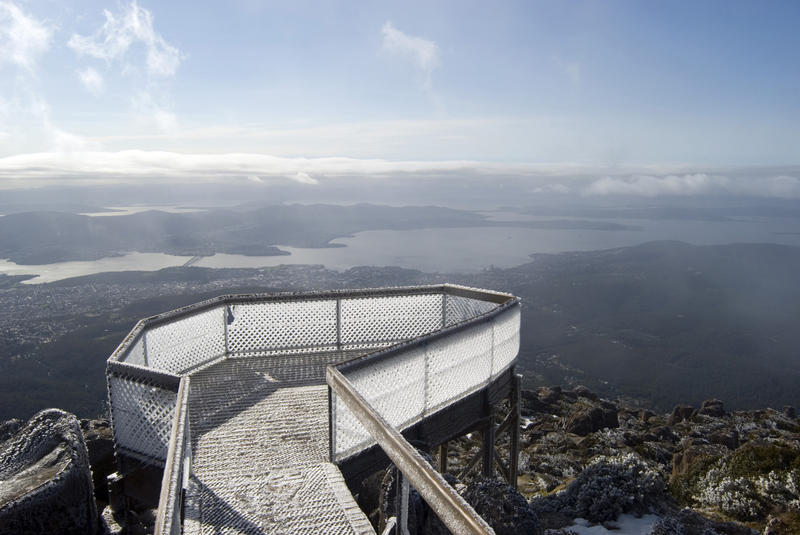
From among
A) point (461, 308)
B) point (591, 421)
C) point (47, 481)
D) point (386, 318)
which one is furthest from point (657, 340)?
point (47, 481)

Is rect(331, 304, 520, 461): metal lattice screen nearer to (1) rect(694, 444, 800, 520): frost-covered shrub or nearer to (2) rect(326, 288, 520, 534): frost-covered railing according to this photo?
(2) rect(326, 288, 520, 534): frost-covered railing

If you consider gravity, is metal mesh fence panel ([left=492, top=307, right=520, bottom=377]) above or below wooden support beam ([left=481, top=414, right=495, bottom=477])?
above

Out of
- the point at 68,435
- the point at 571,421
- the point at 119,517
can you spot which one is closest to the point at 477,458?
the point at 119,517

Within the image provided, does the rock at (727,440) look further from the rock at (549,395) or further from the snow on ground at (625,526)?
the snow on ground at (625,526)

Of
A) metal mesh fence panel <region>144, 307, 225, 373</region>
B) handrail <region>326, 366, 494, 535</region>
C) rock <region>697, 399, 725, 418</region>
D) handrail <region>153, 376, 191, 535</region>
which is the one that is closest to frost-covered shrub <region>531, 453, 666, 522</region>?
handrail <region>326, 366, 494, 535</region>

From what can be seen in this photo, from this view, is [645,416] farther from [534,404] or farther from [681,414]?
[534,404]

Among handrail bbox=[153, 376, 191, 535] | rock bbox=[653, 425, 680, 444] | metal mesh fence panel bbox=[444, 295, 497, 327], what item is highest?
handrail bbox=[153, 376, 191, 535]

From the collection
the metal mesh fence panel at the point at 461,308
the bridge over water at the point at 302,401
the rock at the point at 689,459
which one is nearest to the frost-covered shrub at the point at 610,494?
the bridge over water at the point at 302,401
